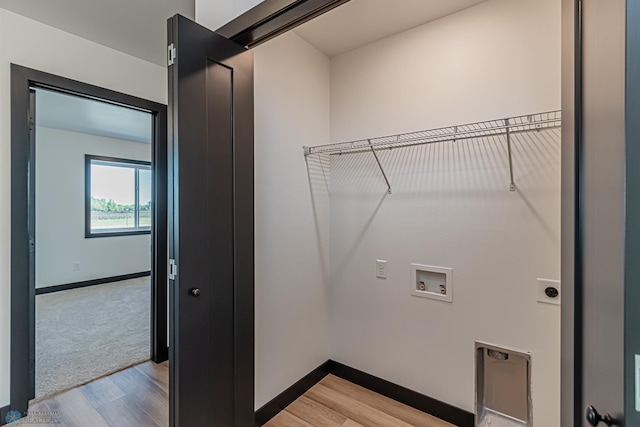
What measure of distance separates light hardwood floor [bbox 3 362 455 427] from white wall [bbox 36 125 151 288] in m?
3.46

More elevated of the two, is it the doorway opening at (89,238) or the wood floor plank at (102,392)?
the doorway opening at (89,238)

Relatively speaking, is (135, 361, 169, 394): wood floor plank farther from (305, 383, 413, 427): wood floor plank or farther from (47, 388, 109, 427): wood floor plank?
(305, 383, 413, 427): wood floor plank

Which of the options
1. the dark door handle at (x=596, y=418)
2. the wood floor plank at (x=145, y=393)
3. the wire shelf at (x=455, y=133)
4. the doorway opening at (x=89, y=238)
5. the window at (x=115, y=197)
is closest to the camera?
the dark door handle at (x=596, y=418)

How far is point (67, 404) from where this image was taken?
80.0 inches

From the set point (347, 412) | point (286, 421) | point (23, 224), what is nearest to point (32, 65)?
point (23, 224)

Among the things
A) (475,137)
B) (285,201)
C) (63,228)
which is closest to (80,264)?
(63,228)

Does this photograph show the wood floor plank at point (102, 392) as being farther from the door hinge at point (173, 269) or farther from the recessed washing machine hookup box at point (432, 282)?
the recessed washing machine hookup box at point (432, 282)

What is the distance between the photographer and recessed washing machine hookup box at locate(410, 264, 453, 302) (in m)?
1.84

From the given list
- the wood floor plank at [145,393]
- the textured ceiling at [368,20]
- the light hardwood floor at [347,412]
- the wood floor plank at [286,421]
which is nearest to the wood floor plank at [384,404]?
the light hardwood floor at [347,412]

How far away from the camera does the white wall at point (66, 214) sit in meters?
4.53

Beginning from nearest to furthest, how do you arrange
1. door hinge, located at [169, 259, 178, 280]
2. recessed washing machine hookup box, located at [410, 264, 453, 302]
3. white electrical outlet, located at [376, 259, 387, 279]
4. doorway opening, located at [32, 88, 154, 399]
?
door hinge, located at [169, 259, 178, 280] < recessed washing machine hookup box, located at [410, 264, 453, 302] < white electrical outlet, located at [376, 259, 387, 279] < doorway opening, located at [32, 88, 154, 399]

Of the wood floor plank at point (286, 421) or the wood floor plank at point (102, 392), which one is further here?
the wood floor plank at point (102, 392)

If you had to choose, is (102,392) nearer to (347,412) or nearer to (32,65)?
(347,412)

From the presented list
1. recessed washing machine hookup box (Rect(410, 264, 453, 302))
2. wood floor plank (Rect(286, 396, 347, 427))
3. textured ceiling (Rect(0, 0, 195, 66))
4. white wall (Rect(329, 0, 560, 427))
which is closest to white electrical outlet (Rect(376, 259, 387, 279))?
white wall (Rect(329, 0, 560, 427))
